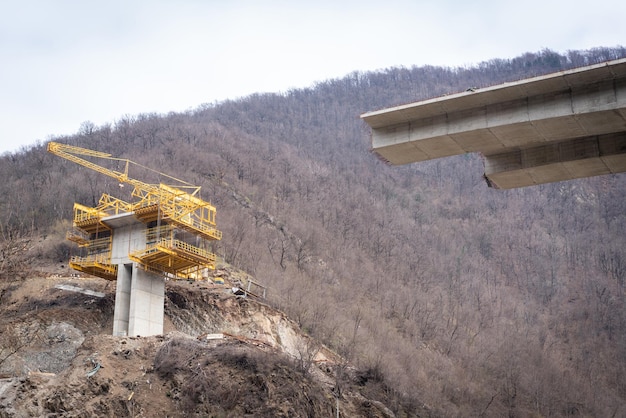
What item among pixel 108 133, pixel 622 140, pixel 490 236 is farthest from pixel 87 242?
pixel 490 236

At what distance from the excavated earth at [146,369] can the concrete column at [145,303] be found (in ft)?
6.68

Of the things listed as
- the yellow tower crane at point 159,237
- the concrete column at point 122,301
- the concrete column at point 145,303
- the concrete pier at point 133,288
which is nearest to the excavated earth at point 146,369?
the concrete column at point 122,301

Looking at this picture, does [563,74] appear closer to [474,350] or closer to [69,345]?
[69,345]

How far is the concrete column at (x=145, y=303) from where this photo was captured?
40781 mm

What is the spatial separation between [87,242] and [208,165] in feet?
149

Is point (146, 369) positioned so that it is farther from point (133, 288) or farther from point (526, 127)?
point (526, 127)

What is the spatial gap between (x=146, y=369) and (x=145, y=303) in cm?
719

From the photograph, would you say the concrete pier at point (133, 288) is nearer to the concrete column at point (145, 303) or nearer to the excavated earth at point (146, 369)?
the concrete column at point (145, 303)

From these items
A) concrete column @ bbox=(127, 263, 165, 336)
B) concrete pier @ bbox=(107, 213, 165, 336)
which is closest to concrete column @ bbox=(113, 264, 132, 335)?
concrete pier @ bbox=(107, 213, 165, 336)

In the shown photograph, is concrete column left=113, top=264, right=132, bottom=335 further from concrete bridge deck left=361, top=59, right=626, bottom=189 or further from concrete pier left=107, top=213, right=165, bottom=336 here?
concrete bridge deck left=361, top=59, right=626, bottom=189

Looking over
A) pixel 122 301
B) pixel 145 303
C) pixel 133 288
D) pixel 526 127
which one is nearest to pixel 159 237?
pixel 133 288

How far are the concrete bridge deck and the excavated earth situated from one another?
43.4ft

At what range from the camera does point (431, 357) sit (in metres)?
65.7

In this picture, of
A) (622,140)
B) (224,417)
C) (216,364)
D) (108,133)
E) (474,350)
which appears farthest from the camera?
(108,133)
